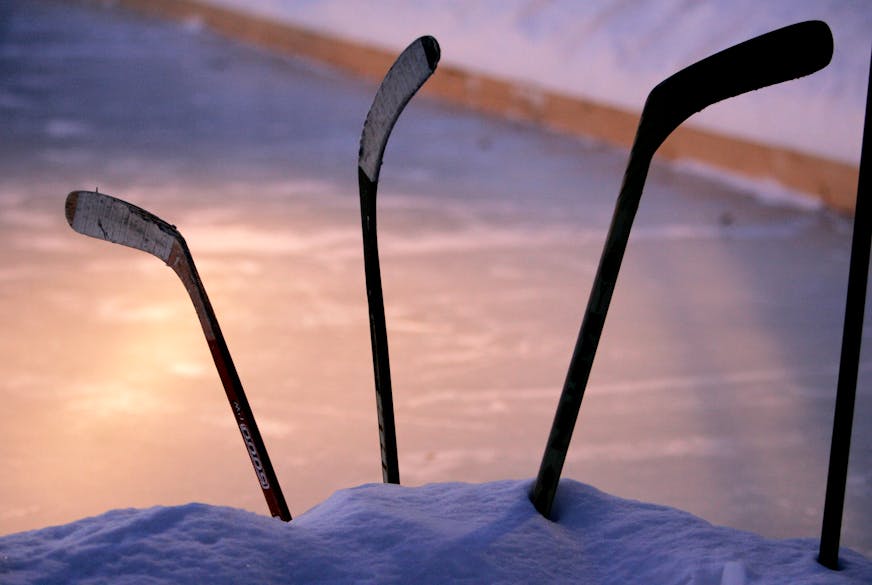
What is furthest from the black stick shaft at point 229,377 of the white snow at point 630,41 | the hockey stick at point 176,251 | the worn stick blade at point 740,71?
the white snow at point 630,41

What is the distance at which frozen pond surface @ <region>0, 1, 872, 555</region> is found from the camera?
101 centimetres

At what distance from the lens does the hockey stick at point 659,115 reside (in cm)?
58

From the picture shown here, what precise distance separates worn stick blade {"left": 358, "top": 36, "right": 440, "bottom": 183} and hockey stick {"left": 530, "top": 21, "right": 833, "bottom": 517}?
0.12 m

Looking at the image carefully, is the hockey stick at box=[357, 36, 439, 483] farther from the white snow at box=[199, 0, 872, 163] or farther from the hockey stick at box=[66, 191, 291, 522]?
the white snow at box=[199, 0, 872, 163]

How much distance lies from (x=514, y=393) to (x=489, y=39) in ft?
4.01

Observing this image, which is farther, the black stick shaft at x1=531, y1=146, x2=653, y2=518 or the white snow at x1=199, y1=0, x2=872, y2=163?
the white snow at x1=199, y1=0, x2=872, y2=163

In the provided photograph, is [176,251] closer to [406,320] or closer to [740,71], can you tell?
[740,71]

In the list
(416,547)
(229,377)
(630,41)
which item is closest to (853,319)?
(416,547)

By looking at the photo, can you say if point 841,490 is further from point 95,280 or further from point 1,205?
point 1,205

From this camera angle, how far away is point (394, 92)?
26.3 inches

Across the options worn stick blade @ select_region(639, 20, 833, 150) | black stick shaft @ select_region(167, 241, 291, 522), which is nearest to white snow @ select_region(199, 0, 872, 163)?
worn stick blade @ select_region(639, 20, 833, 150)

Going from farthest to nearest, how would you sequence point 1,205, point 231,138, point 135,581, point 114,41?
point 114,41
point 231,138
point 1,205
point 135,581

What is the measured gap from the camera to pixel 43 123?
1948 millimetres

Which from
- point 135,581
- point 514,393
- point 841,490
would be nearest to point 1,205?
point 514,393
